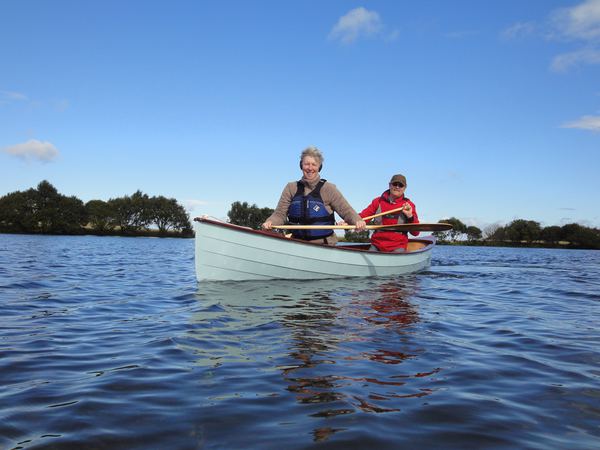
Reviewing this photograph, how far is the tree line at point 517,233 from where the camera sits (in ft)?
306

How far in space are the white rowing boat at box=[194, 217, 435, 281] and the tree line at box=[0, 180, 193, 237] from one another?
87.8 meters

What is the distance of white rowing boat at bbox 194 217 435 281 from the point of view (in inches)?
356

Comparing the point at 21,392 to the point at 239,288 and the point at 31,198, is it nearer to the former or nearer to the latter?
the point at 239,288

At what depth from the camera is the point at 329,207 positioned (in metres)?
10.2

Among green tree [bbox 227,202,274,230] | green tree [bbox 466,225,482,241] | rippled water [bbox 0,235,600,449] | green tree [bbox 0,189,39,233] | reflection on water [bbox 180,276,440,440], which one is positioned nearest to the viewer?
rippled water [bbox 0,235,600,449]

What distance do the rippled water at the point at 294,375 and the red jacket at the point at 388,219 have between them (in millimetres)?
4942

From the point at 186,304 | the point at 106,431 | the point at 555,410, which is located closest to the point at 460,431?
the point at 555,410

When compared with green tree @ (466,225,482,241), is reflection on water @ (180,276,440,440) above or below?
below

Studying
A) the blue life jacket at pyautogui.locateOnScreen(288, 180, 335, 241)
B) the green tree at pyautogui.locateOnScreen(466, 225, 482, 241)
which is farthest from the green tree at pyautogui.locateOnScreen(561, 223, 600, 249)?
the blue life jacket at pyautogui.locateOnScreen(288, 180, 335, 241)

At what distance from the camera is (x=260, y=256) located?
946 cm

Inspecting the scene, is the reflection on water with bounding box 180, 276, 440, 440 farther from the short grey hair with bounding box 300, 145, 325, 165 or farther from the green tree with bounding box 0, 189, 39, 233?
the green tree with bounding box 0, 189, 39, 233

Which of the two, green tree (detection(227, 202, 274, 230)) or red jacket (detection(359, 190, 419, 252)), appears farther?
green tree (detection(227, 202, 274, 230))

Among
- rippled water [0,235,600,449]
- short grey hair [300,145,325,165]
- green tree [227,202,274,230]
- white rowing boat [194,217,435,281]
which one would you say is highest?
green tree [227,202,274,230]

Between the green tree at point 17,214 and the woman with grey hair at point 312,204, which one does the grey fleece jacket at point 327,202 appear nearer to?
the woman with grey hair at point 312,204
